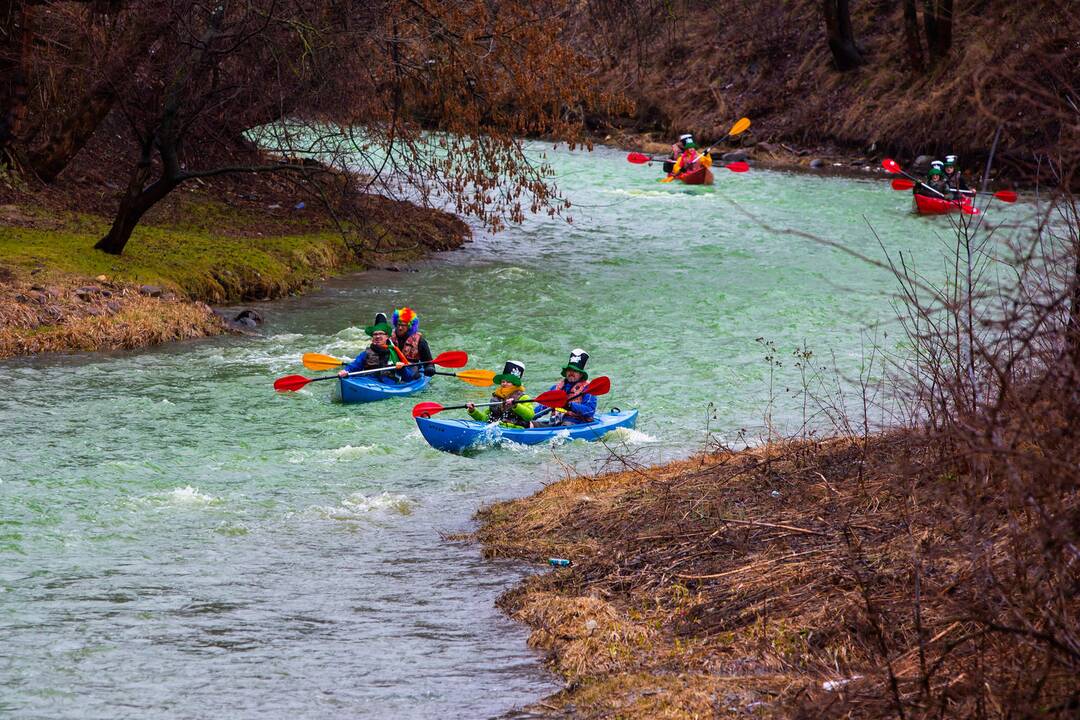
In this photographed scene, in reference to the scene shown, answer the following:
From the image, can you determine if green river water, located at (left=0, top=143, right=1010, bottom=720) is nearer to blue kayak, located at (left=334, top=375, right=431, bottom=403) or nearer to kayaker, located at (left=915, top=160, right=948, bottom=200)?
blue kayak, located at (left=334, top=375, right=431, bottom=403)

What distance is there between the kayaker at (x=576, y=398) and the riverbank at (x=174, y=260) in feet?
17.6

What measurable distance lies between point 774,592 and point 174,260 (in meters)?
12.5

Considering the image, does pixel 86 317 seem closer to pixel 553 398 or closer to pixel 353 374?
pixel 353 374

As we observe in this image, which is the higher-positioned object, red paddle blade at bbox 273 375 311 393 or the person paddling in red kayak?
the person paddling in red kayak

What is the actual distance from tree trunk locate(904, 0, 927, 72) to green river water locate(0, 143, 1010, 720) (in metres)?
10.8

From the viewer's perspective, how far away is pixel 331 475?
32.4ft

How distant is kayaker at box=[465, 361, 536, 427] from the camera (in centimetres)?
1128

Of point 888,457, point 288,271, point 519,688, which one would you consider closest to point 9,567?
A: point 519,688

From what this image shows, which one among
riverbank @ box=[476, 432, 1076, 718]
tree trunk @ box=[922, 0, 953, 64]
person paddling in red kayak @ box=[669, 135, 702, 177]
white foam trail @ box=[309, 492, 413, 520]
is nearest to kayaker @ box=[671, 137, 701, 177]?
person paddling in red kayak @ box=[669, 135, 702, 177]

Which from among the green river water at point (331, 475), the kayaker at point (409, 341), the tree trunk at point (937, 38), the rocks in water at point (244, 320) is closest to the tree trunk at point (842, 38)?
the tree trunk at point (937, 38)

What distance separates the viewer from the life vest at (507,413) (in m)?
11.3

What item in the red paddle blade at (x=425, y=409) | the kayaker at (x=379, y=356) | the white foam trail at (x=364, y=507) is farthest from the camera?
the kayaker at (x=379, y=356)

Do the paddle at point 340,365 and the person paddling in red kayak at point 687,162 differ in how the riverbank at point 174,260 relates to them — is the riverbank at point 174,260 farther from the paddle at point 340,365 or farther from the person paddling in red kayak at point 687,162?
the person paddling in red kayak at point 687,162

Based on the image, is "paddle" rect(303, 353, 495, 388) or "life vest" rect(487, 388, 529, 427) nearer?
"life vest" rect(487, 388, 529, 427)
